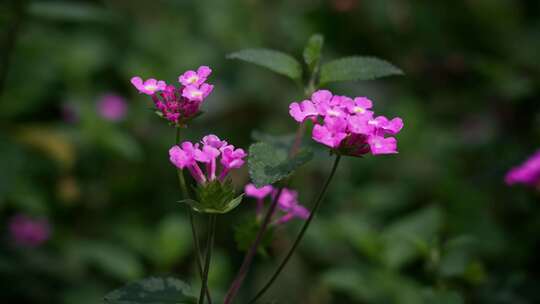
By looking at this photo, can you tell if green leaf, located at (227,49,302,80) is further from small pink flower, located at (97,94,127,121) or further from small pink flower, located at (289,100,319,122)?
small pink flower, located at (97,94,127,121)

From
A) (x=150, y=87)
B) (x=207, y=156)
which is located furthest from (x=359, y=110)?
(x=150, y=87)

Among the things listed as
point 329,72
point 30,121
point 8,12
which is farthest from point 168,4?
point 329,72

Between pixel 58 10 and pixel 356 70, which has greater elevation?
pixel 58 10

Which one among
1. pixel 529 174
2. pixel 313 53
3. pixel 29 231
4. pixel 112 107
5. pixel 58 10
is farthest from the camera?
pixel 112 107

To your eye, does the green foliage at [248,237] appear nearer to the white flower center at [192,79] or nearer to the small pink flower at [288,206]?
the small pink flower at [288,206]

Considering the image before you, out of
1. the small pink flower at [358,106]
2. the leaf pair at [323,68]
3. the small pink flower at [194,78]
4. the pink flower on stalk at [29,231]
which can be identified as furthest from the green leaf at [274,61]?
the pink flower on stalk at [29,231]

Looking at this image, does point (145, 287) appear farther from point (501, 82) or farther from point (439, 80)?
point (439, 80)

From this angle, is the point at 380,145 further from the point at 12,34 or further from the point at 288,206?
the point at 12,34
